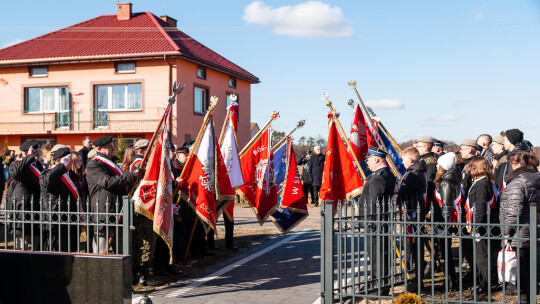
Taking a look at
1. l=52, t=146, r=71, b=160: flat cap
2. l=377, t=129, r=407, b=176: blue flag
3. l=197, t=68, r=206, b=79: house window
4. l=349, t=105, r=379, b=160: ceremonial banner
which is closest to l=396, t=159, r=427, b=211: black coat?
l=349, t=105, r=379, b=160: ceremonial banner

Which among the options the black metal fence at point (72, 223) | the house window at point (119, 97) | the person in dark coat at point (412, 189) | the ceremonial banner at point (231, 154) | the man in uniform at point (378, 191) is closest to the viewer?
the black metal fence at point (72, 223)

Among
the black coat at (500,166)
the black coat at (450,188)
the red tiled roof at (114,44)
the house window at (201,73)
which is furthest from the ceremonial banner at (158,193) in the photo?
the house window at (201,73)

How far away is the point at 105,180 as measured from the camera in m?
7.53

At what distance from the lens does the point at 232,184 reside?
9.95m

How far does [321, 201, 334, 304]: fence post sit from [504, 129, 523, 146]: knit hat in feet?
10.9

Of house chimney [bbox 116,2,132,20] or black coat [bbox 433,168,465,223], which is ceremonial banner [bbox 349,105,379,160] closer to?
black coat [bbox 433,168,465,223]

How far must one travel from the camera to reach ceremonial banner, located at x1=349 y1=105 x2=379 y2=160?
9.90 meters

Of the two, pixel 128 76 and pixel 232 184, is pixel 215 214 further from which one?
pixel 128 76

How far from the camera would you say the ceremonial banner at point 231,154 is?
10.0m

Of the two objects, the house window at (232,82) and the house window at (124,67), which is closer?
the house window at (124,67)

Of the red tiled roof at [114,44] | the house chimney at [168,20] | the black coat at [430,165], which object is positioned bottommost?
the black coat at [430,165]

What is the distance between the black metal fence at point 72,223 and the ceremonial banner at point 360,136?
4024mm

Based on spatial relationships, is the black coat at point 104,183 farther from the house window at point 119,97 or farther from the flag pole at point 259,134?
the house window at point 119,97

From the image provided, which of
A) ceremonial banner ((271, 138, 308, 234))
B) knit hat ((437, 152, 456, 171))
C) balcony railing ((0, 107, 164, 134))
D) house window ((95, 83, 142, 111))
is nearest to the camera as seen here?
knit hat ((437, 152, 456, 171))
